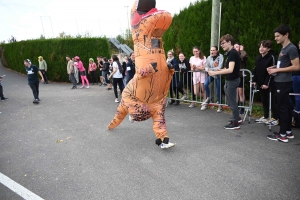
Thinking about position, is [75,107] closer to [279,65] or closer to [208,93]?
[208,93]

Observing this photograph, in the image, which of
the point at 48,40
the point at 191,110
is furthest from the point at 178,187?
the point at 48,40

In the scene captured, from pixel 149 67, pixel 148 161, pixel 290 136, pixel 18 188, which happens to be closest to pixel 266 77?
pixel 290 136

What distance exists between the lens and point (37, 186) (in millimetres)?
3150

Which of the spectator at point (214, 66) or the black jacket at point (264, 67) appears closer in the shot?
the black jacket at point (264, 67)

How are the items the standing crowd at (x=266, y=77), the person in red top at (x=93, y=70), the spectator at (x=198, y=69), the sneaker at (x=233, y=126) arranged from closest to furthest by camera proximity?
the standing crowd at (x=266, y=77) → the sneaker at (x=233, y=126) → the spectator at (x=198, y=69) → the person in red top at (x=93, y=70)

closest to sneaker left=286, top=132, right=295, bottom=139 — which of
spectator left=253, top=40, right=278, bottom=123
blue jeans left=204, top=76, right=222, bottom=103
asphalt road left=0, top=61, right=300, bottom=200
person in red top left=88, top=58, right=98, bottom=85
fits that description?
asphalt road left=0, top=61, right=300, bottom=200

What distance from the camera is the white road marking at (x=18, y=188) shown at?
2.91 m

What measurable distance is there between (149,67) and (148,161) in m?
1.49

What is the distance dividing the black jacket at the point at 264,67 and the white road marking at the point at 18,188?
4.43 metres

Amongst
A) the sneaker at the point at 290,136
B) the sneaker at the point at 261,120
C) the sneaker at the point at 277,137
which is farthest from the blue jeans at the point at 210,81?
the sneaker at the point at 290,136

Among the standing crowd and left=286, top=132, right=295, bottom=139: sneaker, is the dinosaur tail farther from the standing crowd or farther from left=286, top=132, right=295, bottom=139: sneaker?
left=286, top=132, right=295, bottom=139: sneaker

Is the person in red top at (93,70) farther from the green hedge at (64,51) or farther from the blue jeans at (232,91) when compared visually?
the blue jeans at (232,91)

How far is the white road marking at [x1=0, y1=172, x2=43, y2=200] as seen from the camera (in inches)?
115

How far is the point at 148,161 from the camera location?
12.3 ft
